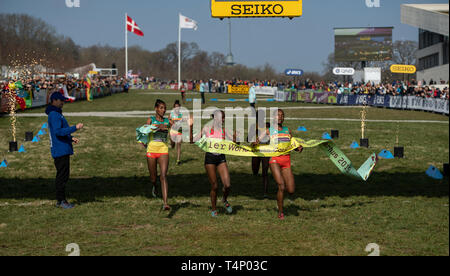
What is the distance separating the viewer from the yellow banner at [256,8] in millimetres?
10320

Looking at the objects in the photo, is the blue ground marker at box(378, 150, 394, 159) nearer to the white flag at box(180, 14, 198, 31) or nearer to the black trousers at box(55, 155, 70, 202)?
the black trousers at box(55, 155, 70, 202)

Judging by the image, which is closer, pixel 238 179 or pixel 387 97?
pixel 238 179

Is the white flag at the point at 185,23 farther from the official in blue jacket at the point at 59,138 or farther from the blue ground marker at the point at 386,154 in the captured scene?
the official in blue jacket at the point at 59,138

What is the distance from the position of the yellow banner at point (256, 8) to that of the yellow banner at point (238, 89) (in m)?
53.4

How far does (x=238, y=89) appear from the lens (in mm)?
64438

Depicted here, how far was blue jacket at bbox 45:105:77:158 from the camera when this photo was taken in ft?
31.5

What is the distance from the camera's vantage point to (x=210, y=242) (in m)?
7.71

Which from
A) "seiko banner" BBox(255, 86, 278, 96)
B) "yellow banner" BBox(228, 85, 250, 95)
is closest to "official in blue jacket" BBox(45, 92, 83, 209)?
"seiko banner" BBox(255, 86, 278, 96)

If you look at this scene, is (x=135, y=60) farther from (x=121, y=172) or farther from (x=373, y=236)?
(x=373, y=236)

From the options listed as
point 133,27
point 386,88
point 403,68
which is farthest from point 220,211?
point 133,27

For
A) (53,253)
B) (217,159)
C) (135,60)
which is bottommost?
(53,253)

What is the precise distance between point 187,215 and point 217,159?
1208 millimetres

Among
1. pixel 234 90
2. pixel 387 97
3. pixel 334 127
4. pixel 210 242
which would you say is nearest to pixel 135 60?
pixel 234 90

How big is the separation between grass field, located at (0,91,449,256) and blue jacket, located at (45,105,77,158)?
1175mm
